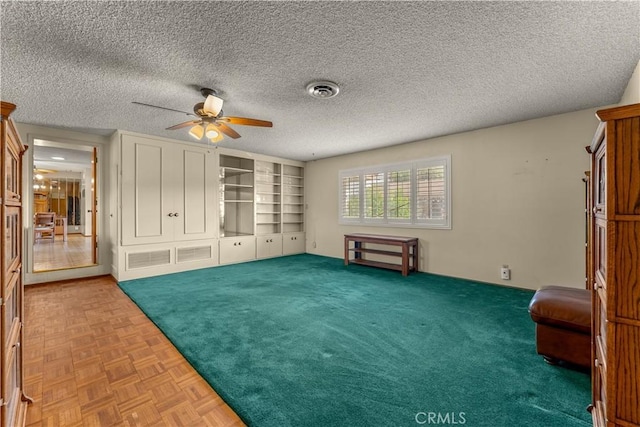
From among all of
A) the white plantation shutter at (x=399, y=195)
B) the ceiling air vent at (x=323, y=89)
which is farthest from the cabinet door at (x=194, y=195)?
the white plantation shutter at (x=399, y=195)

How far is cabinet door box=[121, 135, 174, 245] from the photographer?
444cm

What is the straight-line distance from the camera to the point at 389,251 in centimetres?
527

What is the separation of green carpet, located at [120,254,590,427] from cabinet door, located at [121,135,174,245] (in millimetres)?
1080

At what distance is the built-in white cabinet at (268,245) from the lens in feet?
20.5

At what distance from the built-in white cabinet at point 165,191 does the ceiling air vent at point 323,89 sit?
3.23 metres

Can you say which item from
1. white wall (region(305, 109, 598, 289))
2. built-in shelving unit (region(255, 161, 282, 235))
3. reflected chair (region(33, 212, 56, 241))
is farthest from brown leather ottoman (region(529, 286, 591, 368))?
reflected chair (region(33, 212, 56, 241))

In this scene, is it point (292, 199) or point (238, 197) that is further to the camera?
point (292, 199)

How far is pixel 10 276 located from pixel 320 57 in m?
2.26

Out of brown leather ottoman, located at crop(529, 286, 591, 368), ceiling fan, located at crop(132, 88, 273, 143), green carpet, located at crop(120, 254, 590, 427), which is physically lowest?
green carpet, located at crop(120, 254, 590, 427)

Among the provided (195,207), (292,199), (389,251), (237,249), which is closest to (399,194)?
(389,251)

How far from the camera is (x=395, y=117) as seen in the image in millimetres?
3656

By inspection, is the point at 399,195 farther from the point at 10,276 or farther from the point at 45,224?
the point at 45,224

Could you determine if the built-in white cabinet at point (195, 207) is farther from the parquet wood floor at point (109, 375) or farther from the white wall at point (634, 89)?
the white wall at point (634, 89)

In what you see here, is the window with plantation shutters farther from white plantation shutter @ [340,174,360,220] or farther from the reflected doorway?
the reflected doorway
